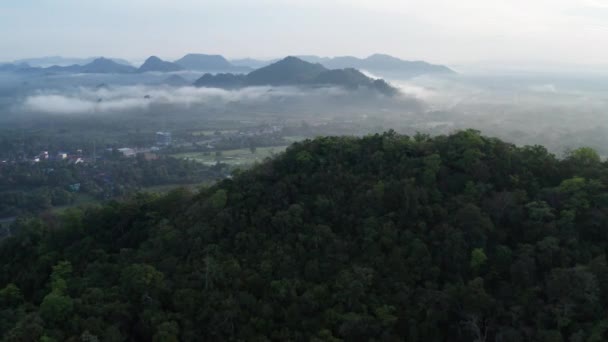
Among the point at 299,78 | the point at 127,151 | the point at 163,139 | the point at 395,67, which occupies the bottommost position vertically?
the point at 127,151

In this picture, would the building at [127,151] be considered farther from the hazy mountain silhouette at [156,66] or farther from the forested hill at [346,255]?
the hazy mountain silhouette at [156,66]

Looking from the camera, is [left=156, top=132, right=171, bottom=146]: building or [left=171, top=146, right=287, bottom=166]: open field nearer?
[left=171, top=146, right=287, bottom=166]: open field

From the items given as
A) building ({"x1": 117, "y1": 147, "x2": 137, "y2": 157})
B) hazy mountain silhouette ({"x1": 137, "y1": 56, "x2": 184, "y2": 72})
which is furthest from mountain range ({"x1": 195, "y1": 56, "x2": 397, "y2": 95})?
hazy mountain silhouette ({"x1": 137, "y1": 56, "x2": 184, "y2": 72})

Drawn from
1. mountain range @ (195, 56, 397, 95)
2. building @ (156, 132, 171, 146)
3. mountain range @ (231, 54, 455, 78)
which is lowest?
building @ (156, 132, 171, 146)

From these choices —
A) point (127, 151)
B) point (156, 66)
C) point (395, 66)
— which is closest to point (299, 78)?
point (395, 66)

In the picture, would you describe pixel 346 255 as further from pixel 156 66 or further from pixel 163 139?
pixel 156 66

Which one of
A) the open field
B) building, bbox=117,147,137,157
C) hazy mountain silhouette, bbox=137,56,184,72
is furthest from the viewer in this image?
hazy mountain silhouette, bbox=137,56,184,72

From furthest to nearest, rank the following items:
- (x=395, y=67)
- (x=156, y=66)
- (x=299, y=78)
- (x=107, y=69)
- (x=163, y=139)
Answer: (x=107, y=69) < (x=156, y=66) < (x=395, y=67) < (x=299, y=78) < (x=163, y=139)

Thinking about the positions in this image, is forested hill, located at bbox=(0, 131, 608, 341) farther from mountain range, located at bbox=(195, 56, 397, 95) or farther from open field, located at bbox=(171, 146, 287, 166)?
mountain range, located at bbox=(195, 56, 397, 95)
